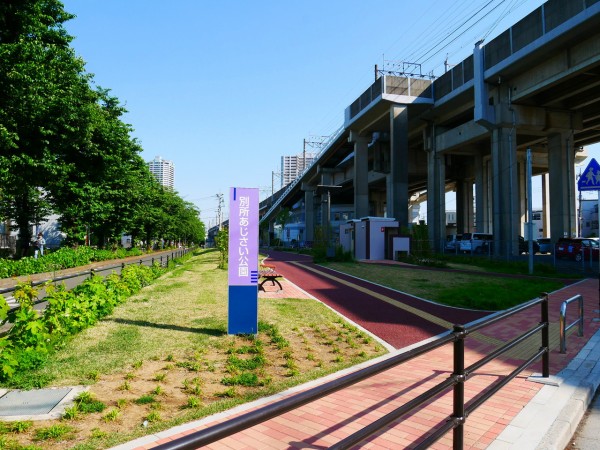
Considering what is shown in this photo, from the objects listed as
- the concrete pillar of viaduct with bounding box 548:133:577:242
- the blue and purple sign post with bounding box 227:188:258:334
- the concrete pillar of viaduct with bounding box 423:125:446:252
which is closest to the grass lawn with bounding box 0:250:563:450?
the blue and purple sign post with bounding box 227:188:258:334

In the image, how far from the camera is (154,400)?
4555 mm

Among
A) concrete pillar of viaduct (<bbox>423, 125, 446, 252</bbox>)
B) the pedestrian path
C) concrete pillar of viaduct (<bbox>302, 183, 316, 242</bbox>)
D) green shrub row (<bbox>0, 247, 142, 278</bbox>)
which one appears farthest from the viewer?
concrete pillar of viaduct (<bbox>302, 183, 316, 242</bbox>)

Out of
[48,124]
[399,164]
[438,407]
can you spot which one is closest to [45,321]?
[438,407]

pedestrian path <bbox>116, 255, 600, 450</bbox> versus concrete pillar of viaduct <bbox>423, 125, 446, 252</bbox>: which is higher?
concrete pillar of viaduct <bbox>423, 125, 446, 252</bbox>

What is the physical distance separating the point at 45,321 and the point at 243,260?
10.3 ft

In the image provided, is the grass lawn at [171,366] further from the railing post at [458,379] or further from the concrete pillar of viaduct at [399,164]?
the concrete pillar of viaduct at [399,164]

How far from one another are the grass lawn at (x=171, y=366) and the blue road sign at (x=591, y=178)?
597cm

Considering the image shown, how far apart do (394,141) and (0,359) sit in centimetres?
3833

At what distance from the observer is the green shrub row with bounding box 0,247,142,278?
20016mm

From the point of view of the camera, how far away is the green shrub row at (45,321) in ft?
18.0

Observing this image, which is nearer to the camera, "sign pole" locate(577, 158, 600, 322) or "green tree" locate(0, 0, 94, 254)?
"sign pole" locate(577, 158, 600, 322)

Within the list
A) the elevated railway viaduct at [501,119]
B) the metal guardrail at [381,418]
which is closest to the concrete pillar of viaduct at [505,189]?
the elevated railway viaduct at [501,119]

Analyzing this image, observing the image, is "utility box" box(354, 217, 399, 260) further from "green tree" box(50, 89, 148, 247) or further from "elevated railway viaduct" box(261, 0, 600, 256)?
"green tree" box(50, 89, 148, 247)

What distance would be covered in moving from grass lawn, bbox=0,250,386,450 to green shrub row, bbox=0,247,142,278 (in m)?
6.73
